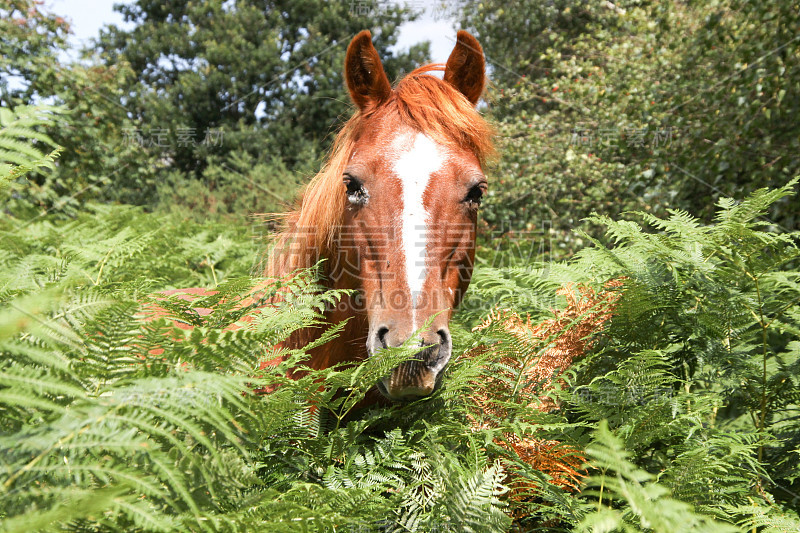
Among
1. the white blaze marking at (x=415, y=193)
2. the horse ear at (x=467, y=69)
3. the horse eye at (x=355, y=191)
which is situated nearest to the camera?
the white blaze marking at (x=415, y=193)

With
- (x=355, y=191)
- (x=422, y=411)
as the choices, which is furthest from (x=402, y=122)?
(x=422, y=411)

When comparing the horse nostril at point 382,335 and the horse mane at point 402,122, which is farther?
the horse mane at point 402,122

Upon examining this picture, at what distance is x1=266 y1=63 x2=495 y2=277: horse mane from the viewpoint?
2.47 metres

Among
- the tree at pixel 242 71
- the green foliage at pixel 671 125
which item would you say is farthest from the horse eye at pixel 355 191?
the tree at pixel 242 71

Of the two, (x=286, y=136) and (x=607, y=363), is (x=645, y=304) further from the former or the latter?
(x=286, y=136)

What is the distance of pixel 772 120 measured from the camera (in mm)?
4578

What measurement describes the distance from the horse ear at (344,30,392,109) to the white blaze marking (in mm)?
407

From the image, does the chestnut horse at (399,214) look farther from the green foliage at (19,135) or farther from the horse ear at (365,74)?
the green foliage at (19,135)

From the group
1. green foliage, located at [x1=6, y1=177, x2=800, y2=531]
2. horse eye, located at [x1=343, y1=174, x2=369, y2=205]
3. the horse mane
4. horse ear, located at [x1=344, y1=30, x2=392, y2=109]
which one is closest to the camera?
green foliage, located at [x1=6, y1=177, x2=800, y2=531]

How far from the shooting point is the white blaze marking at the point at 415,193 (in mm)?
2070

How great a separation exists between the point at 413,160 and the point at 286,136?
1771cm

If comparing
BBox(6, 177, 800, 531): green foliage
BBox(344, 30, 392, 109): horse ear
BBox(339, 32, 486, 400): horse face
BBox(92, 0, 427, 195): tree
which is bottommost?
BBox(6, 177, 800, 531): green foliage

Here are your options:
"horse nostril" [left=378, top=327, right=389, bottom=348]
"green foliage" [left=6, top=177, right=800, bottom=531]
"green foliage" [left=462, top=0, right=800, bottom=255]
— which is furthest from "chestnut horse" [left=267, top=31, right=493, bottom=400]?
"green foliage" [left=462, top=0, right=800, bottom=255]

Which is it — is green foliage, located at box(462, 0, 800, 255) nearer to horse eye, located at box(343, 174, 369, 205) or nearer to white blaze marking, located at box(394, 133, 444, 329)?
white blaze marking, located at box(394, 133, 444, 329)
